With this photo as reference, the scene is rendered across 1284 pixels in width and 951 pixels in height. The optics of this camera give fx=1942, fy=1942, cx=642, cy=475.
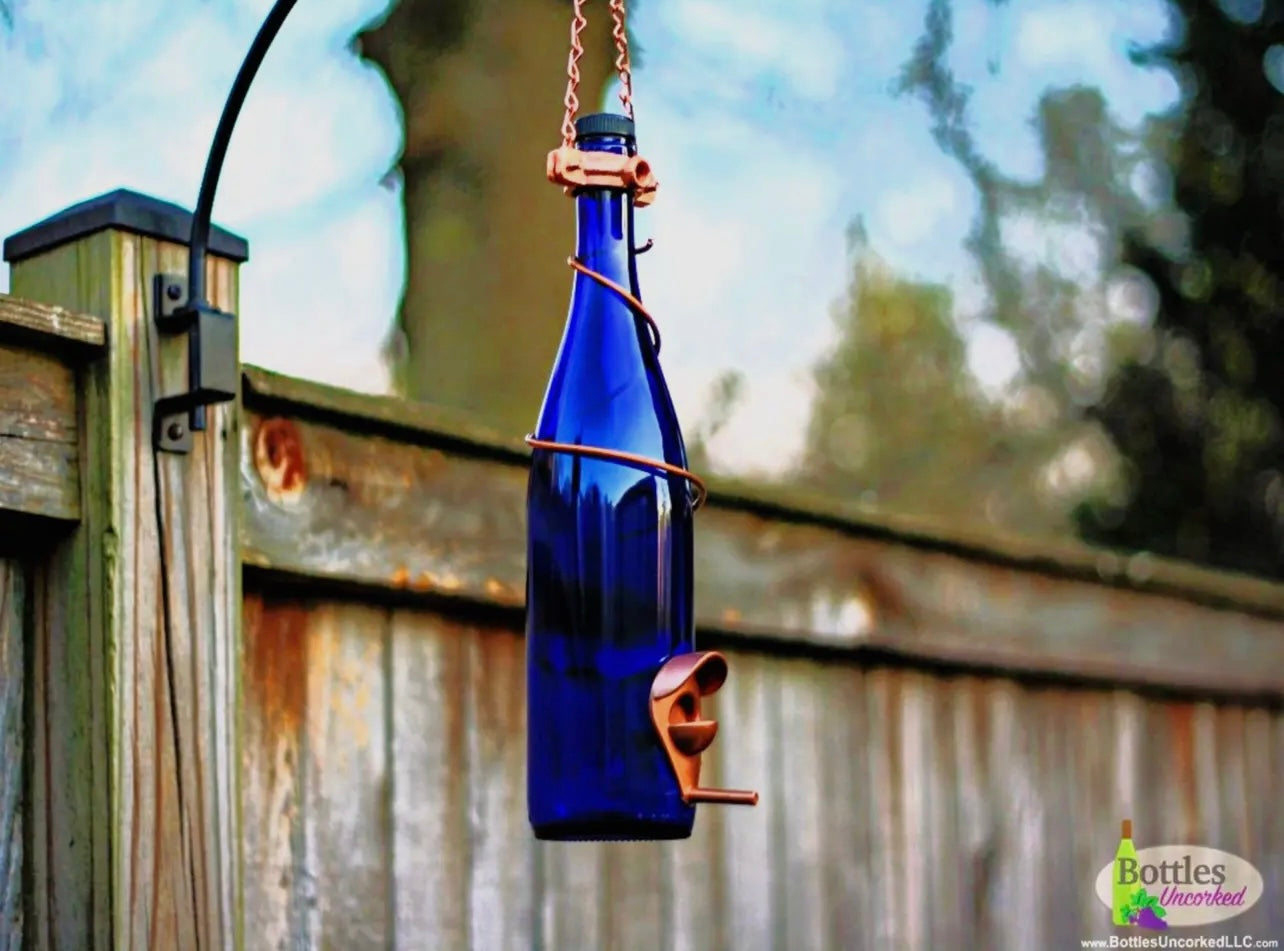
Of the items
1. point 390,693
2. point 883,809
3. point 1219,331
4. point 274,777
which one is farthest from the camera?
point 1219,331

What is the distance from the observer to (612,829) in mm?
1122

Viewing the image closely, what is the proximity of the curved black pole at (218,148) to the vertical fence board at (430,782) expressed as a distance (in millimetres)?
350

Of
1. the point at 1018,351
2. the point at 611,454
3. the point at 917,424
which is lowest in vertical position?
the point at 611,454

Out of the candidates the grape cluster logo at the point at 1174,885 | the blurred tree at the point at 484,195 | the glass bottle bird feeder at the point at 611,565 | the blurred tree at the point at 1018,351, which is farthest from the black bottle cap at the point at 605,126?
the blurred tree at the point at 1018,351

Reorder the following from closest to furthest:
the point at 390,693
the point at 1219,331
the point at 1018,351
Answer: the point at 390,693
the point at 1219,331
the point at 1018,351

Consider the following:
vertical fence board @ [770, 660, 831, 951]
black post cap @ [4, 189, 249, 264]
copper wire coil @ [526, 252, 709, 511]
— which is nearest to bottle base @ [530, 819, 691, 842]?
copper wire coil @ [526, 252, 709, 511]

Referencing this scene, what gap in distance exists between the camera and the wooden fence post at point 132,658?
129 centimetres

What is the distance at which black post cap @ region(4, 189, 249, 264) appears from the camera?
1.36 metres

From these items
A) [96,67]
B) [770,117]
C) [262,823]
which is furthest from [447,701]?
[770,117]

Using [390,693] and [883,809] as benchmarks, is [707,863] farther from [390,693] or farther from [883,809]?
[390,693]

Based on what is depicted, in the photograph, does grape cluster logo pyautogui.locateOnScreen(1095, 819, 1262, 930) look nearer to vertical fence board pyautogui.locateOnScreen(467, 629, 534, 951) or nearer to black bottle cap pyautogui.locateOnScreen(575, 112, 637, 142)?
vertical fence board pyautogui.locateOnScreen(467, 629, 534, 951)

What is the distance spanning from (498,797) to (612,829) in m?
0.54

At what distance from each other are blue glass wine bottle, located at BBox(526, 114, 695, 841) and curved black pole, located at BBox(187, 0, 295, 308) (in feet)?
0.79

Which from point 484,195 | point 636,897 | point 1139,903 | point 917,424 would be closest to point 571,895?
point 636,897
